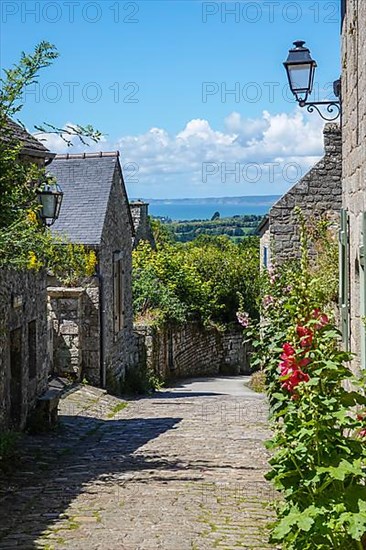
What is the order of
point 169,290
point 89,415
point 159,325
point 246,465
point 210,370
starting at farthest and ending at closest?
point 210,370, point 169,290, point 159,325, point 89,415, point 246,465

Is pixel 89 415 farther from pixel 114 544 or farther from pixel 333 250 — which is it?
pixel 114 544

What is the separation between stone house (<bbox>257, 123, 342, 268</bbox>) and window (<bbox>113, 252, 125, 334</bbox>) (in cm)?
327

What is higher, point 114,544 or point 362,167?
point 362,167

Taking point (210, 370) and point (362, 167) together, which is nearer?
point (362, 167)

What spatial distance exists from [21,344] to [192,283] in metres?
12.5

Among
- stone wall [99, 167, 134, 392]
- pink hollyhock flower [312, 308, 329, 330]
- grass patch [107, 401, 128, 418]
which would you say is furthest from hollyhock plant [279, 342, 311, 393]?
stone wall [99, 167, 134, 392]

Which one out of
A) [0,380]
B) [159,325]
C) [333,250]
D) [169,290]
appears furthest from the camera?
[169,290]

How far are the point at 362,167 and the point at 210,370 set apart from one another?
60.5 feet

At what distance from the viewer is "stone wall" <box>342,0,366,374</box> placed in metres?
5.82

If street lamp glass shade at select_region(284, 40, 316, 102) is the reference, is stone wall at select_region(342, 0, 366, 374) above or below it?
below

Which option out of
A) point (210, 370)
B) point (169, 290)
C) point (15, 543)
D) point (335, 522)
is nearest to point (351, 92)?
point (335, 522)

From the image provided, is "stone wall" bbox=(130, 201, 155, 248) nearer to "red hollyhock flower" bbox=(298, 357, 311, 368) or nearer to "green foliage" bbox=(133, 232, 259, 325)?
"green foliage" bbox=(133, 232, 259, 325)

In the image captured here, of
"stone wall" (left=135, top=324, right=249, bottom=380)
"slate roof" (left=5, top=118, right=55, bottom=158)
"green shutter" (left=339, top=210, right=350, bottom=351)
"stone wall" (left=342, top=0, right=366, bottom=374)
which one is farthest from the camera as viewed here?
"stone wall" (left=135, top=324, right=249, bottom=380)

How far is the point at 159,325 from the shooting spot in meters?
20.3
